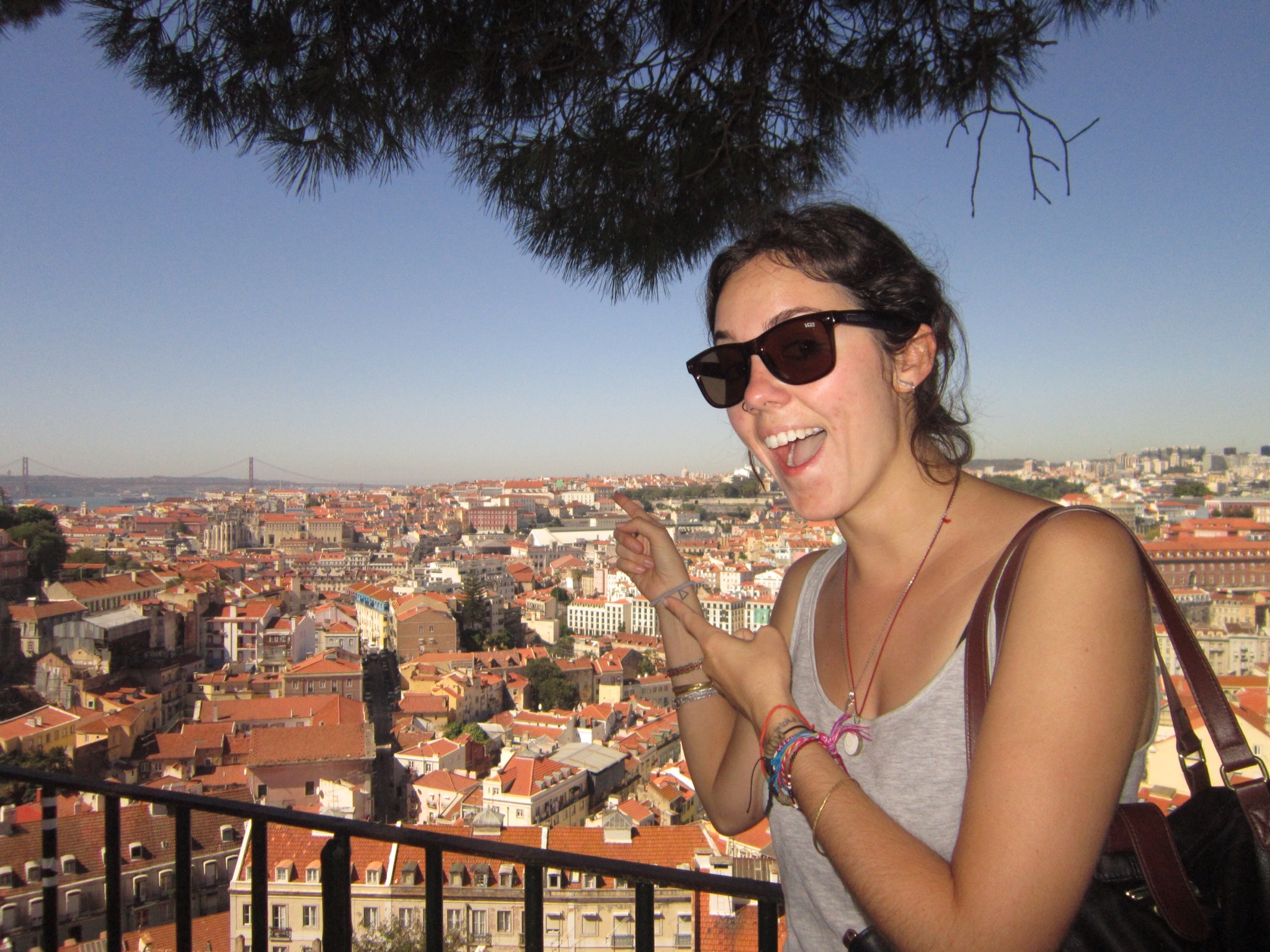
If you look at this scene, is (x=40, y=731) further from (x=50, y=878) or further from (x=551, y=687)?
(x=551, y=687)

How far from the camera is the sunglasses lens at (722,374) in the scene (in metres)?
0.63

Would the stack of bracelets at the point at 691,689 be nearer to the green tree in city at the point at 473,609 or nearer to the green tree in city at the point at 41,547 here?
the green tree in city at the point at 41,547

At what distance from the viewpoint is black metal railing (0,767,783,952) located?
80cm

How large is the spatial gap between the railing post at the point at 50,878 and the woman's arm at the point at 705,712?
0.87 m

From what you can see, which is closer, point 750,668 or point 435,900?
point 750,668

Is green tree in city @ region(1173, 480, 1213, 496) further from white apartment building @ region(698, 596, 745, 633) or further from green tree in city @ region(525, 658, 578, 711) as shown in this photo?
green tree in city @ region(525, 658, 578, 711)

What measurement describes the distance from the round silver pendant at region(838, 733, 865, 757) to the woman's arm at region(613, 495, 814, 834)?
5.1 inches

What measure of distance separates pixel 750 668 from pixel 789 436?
17 cm

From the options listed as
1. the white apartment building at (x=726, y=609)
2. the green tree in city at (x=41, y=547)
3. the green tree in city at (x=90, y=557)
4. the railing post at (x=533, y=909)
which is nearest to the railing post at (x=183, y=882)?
the railing post at (x=533, y=909)

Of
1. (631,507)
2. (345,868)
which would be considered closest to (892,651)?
(631,507)

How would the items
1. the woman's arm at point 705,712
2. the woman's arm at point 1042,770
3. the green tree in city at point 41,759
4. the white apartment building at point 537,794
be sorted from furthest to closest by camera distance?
1. the white apartment building at point 537,794
2. the green tree in city at point 41,759
3. the woman's arm at point 705,712
4. the woman's arm at point 1042,770

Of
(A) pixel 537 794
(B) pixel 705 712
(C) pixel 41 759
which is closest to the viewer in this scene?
(B) pixel 705 712

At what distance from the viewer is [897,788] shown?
0.50 meters

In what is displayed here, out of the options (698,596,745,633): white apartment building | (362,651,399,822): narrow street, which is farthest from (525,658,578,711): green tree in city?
(698,596,745,633): white apartment building
